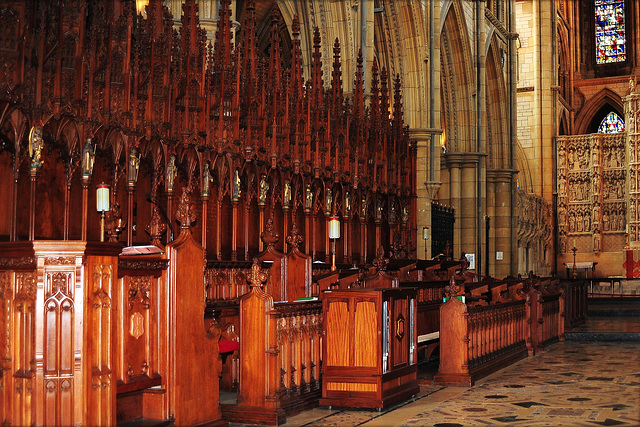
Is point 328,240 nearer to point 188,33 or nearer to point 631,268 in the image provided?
point 188,33

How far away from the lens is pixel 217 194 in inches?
421

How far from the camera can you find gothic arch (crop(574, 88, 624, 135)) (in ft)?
116

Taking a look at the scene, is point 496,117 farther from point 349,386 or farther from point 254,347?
point 254,347

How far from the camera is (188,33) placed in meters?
9.48

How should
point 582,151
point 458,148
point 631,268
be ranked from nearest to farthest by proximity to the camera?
point 458,148
point 631,268
point 582,151

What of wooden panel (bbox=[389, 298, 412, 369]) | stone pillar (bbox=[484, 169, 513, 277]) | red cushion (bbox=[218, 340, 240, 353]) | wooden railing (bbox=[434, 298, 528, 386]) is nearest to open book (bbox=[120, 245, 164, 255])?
red cushion (bbox=[218, 340, 240, 353])

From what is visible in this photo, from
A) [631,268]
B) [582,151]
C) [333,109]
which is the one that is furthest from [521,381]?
[582,151]

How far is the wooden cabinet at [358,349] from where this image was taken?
21.2ft

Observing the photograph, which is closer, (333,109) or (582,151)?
(333,109)

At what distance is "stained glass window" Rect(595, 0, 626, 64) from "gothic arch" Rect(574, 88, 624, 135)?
5.79 feet

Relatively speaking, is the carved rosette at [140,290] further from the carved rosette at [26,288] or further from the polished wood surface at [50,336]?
the carved rosette at [26,288]

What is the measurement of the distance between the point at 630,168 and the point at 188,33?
21790 millimetres

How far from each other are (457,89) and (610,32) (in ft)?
55.6

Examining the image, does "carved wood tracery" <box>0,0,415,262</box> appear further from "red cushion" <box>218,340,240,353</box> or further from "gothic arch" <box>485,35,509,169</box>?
"gothic arch" <box>485,35,509,169</box>
